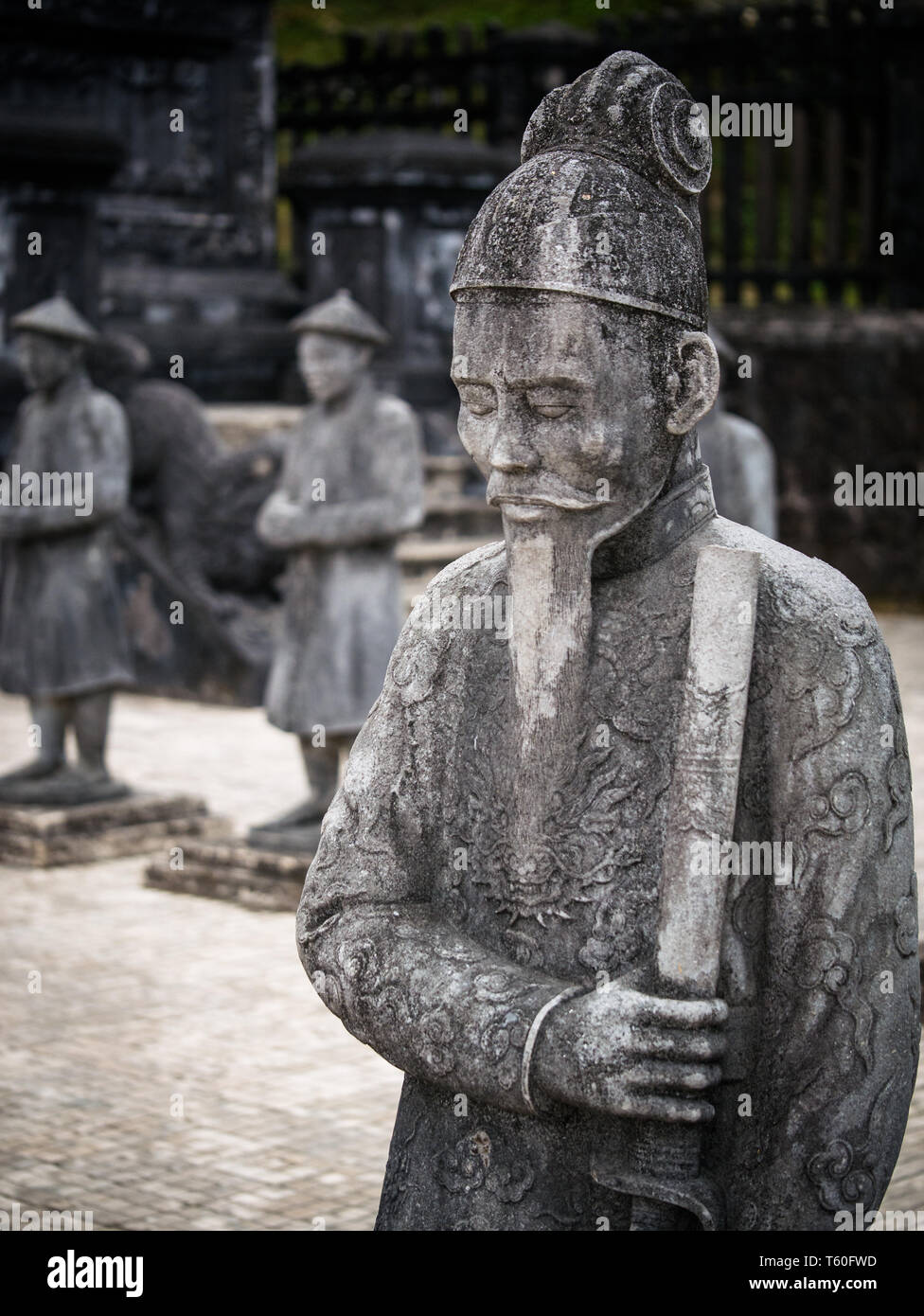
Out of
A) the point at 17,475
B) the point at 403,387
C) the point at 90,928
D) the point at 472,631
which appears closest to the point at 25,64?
the point at 403,387

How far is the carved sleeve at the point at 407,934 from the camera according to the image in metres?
2.41

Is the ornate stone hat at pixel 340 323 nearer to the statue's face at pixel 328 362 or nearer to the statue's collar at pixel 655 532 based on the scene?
the statue's face at pixel 328 362

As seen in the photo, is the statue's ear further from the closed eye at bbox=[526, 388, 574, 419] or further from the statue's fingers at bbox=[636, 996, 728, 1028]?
the statue's fingers at bbox=[636, 996, 728, 1028]

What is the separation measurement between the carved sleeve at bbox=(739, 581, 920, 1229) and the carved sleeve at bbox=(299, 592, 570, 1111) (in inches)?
11.1

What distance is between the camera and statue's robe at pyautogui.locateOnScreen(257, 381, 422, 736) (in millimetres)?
7680

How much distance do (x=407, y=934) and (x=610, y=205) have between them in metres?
0.91


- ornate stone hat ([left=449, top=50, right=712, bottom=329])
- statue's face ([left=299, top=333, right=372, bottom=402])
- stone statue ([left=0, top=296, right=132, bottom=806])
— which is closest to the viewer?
ornate stone hat ([left=449, top=50, right=712, bottom=329])

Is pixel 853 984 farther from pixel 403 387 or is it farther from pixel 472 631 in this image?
pixel 403 387

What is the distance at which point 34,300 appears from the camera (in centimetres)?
1242

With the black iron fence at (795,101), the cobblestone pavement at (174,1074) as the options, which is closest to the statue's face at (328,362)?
the cobblestone pavement at (174,1074)

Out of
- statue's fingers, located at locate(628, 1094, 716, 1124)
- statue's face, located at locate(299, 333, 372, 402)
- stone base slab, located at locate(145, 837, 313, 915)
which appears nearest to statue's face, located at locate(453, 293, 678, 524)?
statue's fingers, located at locate(628, 1094, 716, 1124)

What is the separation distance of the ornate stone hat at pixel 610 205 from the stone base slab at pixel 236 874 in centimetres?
518

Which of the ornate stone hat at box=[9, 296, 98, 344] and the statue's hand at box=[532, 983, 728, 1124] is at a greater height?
the ornate stone hat at box=[9, 296, 98, 344]

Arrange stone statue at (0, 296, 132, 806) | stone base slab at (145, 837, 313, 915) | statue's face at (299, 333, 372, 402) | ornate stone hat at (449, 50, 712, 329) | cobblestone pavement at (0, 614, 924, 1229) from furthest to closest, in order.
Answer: stone statue at (0, 296, 132, 806) < statue's face at (299, 333, 372, 402) < stone base slab at (145, 837, 313, 915) < cobblestone pavement at (0, 614, 924, 1229) < ornate stone hat at (449, 50, 712, 329)
